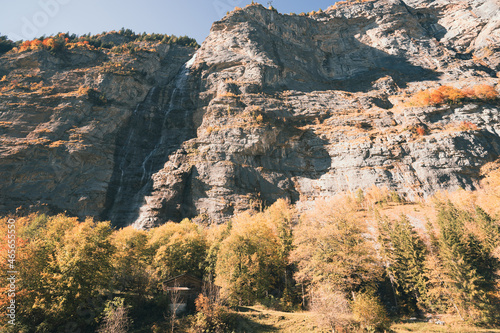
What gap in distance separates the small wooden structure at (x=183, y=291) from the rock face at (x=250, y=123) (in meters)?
22.5

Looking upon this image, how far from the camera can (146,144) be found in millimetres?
62656

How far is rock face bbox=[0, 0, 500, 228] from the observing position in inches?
1932

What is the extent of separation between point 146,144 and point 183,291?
47485mm

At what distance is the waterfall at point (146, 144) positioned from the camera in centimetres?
5044

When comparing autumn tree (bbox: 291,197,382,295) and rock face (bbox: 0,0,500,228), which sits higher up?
rock face (bbox: 0,0,500,228)

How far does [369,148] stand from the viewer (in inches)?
2133

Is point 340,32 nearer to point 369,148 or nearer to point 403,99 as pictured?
point 403,99

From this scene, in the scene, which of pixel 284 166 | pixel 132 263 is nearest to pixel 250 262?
pixel 132 263

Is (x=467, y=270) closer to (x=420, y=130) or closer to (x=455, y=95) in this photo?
(x=420, y=130)

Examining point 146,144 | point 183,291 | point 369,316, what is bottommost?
point 369,316

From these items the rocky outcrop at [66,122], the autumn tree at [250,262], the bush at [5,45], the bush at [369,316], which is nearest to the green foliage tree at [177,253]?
the autumn tree at [250,262]

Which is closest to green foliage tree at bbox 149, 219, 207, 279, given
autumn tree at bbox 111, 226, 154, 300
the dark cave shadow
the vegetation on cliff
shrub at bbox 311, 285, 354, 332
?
the vegetation on cliff

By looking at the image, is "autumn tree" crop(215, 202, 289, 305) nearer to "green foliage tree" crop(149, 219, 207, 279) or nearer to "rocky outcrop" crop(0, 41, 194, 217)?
"green foliage tree" crop(149, 219, 207, 279)

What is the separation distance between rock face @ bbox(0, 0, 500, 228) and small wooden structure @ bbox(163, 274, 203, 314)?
74.0 feet
